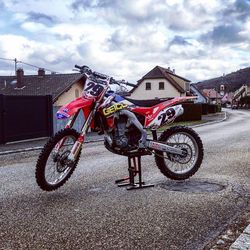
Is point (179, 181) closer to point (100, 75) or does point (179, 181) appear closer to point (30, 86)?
point (100, 75)

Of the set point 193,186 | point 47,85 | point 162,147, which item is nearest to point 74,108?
point 162,147

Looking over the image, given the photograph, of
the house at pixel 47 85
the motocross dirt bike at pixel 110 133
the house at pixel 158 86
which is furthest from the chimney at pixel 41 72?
the motocross dirt bike at pixel 110 133

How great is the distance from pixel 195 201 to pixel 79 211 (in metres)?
1.50

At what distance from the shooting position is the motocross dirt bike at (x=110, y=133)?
18.1 ft

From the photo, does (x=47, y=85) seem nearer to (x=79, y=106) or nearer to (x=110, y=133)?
(x=110, y=133)

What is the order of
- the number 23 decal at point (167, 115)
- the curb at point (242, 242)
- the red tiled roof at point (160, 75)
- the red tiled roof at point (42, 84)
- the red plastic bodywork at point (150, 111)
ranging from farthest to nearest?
the red tiled roof at point (160, 75)
the red tiled roof at point (42, 84)
the number 23 decal at point (167, 115)
the red plastic bodywork at point (150, 111)
the curb at point (242, 242)

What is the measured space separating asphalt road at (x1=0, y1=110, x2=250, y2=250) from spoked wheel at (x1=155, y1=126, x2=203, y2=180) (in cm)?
18

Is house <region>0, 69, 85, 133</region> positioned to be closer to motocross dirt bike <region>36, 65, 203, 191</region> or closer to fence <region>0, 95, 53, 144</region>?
fence <region>0, 95, 53, 144</region>

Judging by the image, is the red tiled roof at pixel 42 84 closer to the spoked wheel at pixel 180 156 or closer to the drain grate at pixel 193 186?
the spoked wheel at pixel 180 156

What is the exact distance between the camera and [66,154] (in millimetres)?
5605

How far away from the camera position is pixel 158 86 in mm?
70125

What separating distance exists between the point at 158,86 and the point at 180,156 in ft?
211

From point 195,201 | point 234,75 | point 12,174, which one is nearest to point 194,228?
point 195,201

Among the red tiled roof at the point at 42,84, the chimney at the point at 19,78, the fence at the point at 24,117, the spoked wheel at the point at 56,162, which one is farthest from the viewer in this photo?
the chimney at the point at 19,78
